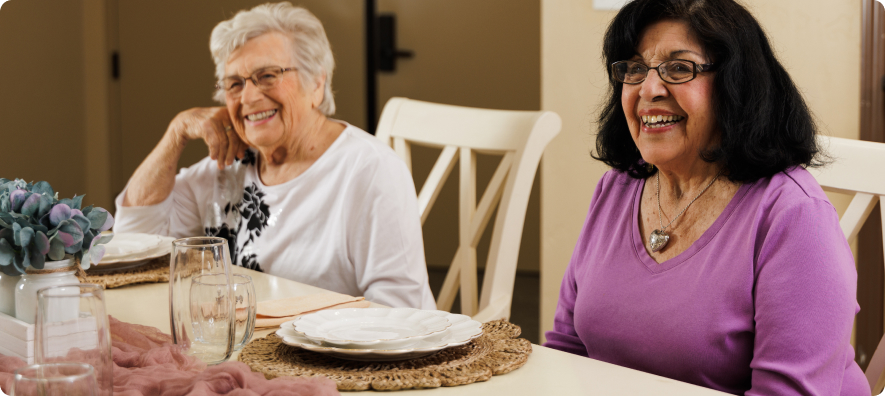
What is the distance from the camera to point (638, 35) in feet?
3.95

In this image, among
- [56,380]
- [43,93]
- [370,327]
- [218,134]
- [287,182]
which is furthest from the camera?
[43,93]

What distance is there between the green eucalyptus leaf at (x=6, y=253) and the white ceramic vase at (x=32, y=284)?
0.03 metres

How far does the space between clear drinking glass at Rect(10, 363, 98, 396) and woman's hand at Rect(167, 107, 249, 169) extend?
127 cm

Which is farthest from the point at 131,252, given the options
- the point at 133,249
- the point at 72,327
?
the point at 72,327

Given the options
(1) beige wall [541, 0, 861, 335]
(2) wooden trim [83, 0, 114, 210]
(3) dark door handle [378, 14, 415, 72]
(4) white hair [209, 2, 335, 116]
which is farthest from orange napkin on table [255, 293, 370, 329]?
(2) wooden trim [83, 0, 114, 210]

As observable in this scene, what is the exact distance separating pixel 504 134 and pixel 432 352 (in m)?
0.82

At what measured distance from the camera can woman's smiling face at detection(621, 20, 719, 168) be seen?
44.3 inches

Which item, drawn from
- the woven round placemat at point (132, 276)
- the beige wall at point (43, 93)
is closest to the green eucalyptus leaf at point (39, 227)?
the woven round placemat at point (132, 276)

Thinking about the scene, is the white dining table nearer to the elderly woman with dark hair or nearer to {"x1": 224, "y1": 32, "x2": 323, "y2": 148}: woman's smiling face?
the elderly woman with dark hair

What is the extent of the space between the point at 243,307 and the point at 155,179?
1.15m

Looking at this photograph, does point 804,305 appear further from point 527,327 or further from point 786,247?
point 527,327

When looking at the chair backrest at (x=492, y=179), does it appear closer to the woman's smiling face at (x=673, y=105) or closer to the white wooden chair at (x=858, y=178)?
the woman's smiling face at (x=673, y=105)

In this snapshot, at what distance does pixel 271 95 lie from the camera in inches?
68.4

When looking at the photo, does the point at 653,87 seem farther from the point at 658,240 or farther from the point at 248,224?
the point at 248,224
